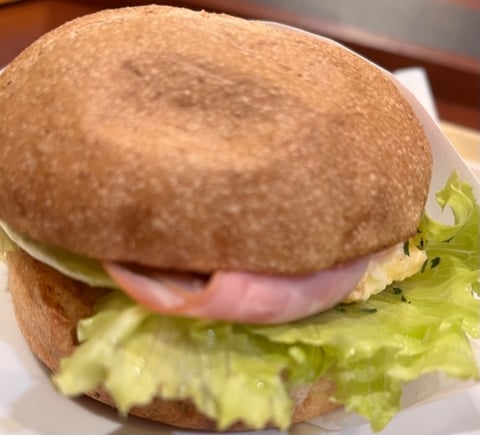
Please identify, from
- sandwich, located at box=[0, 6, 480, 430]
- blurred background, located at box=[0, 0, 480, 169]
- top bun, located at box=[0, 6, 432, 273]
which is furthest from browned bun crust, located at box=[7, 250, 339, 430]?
blurred background, located at box=[0, 0, 480, 169]

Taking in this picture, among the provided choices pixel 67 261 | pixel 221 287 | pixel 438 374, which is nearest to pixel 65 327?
pixel 67 261

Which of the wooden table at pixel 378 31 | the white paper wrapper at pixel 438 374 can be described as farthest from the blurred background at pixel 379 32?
the white paper wrapper at pixel 438 374

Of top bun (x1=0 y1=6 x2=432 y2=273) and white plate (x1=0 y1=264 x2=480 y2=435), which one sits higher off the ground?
top bun (x1=0 y1=6 x2=432 y2=273)

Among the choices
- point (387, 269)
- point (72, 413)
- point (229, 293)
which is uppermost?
point (229, 293)

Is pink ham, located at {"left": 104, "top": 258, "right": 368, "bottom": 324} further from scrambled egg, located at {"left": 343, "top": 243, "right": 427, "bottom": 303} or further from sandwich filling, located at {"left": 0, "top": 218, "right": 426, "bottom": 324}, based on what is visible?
scrambled egg, located at {"left": 343, "top": 243, "right": 427, "bottom": 303}

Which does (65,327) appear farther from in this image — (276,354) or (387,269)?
(387,269)

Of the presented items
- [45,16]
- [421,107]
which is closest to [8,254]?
[421,107]
